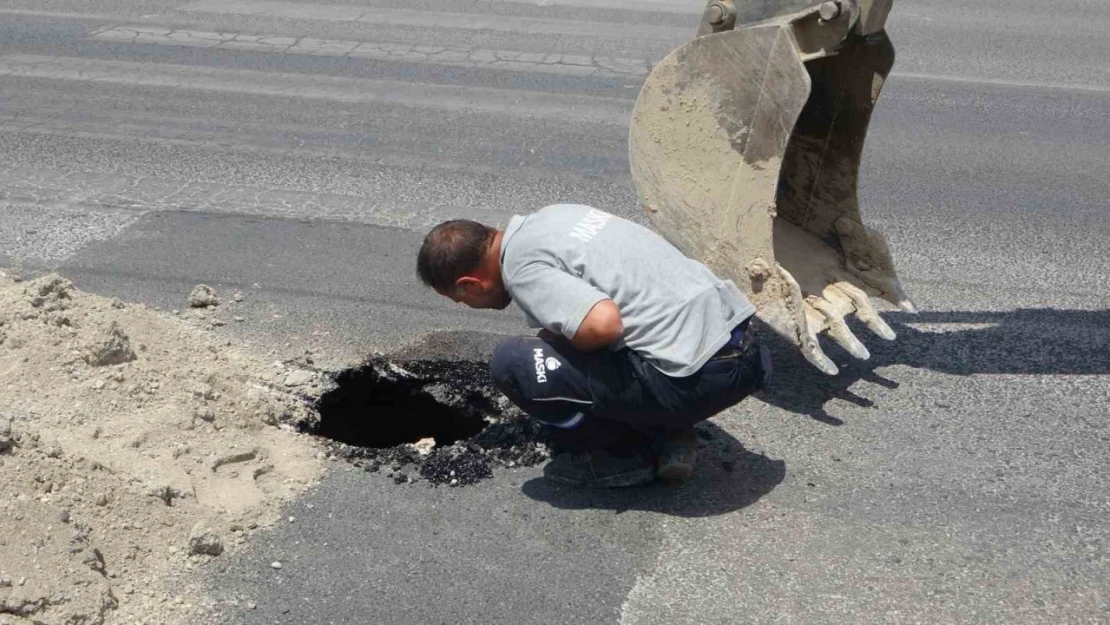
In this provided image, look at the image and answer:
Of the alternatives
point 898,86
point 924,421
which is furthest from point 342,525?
point 898,86

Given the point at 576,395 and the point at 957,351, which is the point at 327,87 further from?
the point at 576,395

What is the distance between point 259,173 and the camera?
22.9 feet

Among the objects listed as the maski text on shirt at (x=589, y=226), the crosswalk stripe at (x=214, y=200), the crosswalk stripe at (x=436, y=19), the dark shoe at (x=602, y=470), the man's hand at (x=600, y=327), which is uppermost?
the maski text on shirt at (x=589, y=226)

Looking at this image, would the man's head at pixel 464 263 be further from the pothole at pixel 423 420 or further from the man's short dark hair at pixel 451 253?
the pothole at pixel 423 420

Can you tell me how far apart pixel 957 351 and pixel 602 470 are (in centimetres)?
193

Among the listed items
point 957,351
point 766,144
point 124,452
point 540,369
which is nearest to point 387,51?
point 766,144

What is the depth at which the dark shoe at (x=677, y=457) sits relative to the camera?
397 cm

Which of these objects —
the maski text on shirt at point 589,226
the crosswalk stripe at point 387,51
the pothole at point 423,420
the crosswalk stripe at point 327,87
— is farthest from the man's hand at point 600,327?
the crosswalk stripe at point 387,51

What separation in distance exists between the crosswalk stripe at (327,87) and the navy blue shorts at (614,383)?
4467 millimetres

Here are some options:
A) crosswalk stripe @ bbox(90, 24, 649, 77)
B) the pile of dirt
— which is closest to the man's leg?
the pile of dirt

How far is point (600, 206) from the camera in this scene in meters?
6.62

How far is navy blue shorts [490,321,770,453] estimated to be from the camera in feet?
12.2

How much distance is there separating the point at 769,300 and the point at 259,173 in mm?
3613

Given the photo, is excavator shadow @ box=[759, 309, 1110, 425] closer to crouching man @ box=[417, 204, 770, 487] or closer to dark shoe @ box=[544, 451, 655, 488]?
dark shoe @ box=[544, 451, 655, 488]
